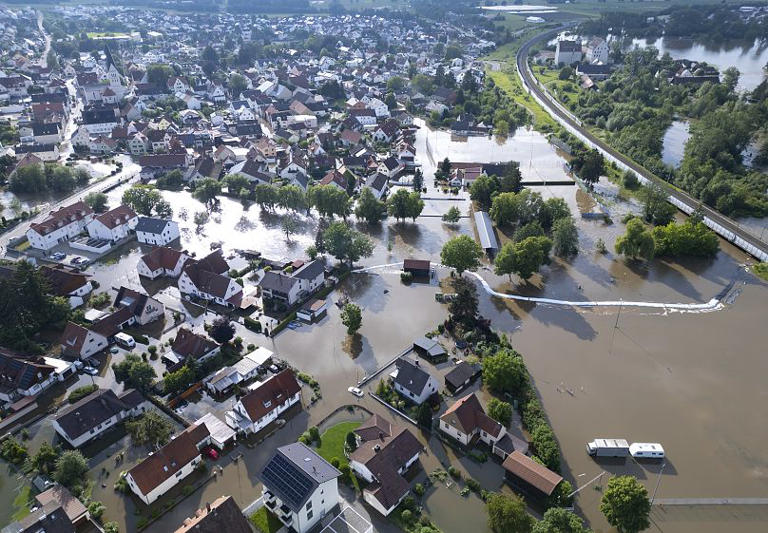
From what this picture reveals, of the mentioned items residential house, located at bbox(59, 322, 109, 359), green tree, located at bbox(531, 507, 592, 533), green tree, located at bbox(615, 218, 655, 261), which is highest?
green tree, located at bbox(615, 218, 655, 261)

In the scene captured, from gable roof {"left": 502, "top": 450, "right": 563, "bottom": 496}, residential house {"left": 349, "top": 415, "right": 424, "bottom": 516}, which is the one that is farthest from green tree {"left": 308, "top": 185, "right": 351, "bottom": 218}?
gable roof {"left": 502, "top": 450, "right": 563, "bottom": 496}

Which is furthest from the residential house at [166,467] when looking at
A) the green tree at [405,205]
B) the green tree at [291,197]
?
the green tree at [405,205]

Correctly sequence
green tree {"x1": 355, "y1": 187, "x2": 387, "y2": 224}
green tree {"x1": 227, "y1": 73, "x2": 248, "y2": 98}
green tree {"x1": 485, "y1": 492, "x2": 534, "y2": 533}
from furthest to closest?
green tree {"x1": 227, "y1": 73, "x2": 248, "y2": 98}, green tree {"x1": 355, "y1": 187, "x2": 387, "y2": 224}, green tree {"x1": 485, "y1": 492, "x2": 534, "y2": 533}

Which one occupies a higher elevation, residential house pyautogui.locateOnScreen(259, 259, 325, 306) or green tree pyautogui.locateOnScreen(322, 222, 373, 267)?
green tree pyautogui.locateOnScreen(322, 222, 373, 267)

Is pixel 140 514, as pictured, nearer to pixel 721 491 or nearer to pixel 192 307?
pixel 192 307

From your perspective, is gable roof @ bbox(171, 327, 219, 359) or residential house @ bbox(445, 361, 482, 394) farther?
gable roof @ bbox(171, 327, 219, 359)

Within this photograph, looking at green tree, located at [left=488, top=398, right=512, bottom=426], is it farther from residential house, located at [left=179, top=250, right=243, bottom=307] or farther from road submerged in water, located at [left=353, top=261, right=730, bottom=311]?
residential house, located at [left=179, top=250, right=243, bottom=307]

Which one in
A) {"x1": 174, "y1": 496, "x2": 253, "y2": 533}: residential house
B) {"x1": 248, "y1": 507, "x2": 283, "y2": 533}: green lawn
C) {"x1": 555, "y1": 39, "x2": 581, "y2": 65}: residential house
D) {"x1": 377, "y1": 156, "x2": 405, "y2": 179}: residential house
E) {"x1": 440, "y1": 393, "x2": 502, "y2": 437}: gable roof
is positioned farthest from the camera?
{"x1": 555, "y1": 39, "x2": 581, "y2": 65}: residential house

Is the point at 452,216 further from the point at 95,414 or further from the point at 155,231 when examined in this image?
the point at 95,414
